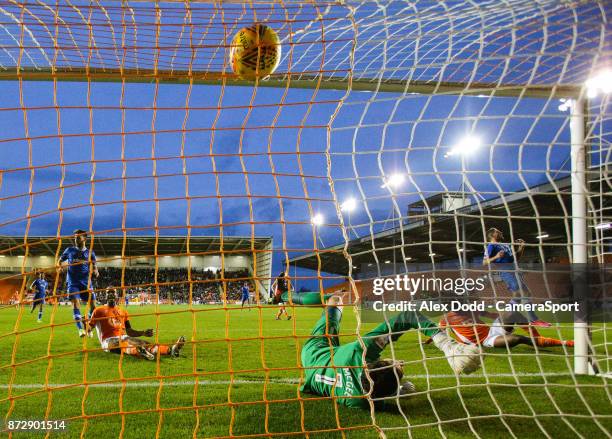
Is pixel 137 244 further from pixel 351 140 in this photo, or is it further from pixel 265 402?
pixel 265 402

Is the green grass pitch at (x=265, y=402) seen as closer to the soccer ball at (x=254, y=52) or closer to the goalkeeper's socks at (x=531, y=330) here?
the goalkeeper's socks at (x=531, y=330)

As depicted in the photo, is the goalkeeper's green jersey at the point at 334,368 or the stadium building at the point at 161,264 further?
the stadium building at the point at 161,264

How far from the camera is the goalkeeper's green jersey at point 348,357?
3421 millimetres

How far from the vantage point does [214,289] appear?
138 ft

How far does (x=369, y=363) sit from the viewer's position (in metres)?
3.45

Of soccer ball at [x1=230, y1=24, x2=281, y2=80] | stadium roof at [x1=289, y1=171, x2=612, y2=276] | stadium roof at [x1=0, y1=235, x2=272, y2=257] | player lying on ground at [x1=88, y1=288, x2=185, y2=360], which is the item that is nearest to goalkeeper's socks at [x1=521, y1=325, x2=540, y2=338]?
stadium roof at [x1=289, y1=171, x2=612, y2=276]

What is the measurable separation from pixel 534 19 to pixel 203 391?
4091mm

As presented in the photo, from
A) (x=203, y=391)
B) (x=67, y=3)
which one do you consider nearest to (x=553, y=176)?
(x=203, y=391)

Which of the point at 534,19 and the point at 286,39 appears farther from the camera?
the point at 286,39

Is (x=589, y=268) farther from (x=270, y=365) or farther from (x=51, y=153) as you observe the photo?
(x=51, y=153)

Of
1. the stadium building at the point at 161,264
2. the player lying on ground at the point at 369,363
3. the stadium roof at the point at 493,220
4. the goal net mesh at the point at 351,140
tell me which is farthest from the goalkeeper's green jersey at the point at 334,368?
the stadium building at the point at 161,264

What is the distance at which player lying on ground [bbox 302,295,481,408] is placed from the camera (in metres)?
3.42

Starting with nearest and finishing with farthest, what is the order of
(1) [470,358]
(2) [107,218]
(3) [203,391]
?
(1) [470,358], (3) [203,391], (2) [107,218]

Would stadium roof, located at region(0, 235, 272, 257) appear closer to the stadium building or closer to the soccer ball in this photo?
the stadium building
